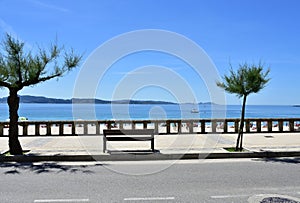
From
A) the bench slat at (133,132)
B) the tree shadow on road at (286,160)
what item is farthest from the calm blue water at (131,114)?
the tree shadow on road at (286,160)

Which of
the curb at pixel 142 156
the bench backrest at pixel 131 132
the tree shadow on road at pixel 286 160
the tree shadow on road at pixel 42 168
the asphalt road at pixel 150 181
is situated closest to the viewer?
the asphalt road at pixel 150 181

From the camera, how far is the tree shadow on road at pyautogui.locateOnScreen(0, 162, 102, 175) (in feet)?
28.8

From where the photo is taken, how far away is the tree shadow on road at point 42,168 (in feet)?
28.8

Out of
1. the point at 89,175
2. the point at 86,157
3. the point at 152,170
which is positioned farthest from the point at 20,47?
the point at 152,170

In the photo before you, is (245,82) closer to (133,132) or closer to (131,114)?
(133,132)

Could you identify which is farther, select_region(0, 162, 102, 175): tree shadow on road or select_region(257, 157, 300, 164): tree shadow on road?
select_region(257, 157, 300, 164): tree shadow on road

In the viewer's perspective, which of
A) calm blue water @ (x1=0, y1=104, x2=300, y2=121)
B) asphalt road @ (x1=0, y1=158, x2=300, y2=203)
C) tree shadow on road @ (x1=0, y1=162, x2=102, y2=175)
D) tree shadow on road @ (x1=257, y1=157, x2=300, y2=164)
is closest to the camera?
asphalt road @ (x1=0, y1=158, x2=300, y2=203)

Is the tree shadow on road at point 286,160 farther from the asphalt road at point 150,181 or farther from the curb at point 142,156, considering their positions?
the curb at point 142,156

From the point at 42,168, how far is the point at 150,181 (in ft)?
11.7

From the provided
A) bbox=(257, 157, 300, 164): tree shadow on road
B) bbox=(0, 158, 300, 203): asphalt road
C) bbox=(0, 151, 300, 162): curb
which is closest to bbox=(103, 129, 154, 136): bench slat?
bbox=(0, 151, 300, 162): curb

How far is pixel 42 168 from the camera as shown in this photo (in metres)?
9.20

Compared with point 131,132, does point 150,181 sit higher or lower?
lower

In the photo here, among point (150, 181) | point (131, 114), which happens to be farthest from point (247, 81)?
point (131, 114)

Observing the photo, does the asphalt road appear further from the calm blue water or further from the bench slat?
the calm blue water
